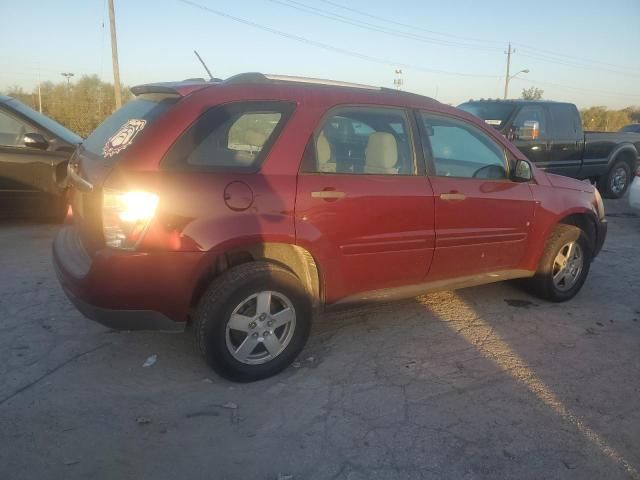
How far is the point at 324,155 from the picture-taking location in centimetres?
312

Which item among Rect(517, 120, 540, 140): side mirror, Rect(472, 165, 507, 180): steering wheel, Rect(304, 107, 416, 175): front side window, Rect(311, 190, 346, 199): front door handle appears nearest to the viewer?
Rect(311, 190, 346, 199): front door handle

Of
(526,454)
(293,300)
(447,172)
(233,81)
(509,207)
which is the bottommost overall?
(526,454)

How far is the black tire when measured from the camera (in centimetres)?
437

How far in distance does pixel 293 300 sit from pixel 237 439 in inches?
34.6

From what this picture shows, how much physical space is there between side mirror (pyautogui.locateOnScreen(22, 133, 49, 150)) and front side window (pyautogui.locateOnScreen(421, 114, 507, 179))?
191 inches

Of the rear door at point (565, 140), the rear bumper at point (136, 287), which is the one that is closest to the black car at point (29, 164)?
the rear bumper at point (136, 287)

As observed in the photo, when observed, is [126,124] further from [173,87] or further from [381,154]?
[381,154]

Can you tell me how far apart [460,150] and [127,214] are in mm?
2512

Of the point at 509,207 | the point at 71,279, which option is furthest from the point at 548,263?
the point at 71,279

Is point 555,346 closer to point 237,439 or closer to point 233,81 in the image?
point 237,439

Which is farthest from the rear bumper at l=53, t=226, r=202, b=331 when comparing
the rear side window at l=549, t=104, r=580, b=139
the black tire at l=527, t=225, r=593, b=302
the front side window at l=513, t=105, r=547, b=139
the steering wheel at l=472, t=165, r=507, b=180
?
the rear side window at l=549, t=104, r=580, b=139

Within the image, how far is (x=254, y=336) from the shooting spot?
302 cm

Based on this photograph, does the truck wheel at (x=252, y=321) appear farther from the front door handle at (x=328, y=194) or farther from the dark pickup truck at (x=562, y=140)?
the dark pickup truck at (x=562, y=140)

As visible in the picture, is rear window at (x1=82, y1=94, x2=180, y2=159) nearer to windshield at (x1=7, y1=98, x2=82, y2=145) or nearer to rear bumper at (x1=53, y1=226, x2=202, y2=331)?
rear bumper at (x1=53, y1=226, x2=202, y2=331)
